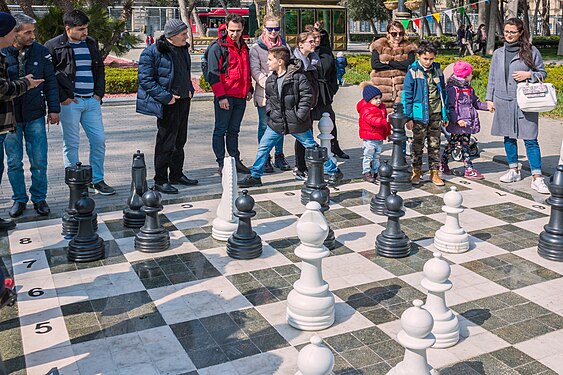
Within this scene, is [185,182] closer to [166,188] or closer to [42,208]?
[166,188]

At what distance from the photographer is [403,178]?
6.93 metres

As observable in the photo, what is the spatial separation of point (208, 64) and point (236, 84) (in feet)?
1.25

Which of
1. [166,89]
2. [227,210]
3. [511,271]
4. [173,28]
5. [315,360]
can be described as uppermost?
[173,28]

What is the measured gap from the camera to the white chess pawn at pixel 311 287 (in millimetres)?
3812

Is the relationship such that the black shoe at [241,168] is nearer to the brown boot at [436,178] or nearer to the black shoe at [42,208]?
the brown boot at [436,178]

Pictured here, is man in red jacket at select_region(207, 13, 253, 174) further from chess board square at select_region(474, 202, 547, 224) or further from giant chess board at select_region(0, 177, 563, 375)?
chess board square at select_region(474, 202, 547, 224)

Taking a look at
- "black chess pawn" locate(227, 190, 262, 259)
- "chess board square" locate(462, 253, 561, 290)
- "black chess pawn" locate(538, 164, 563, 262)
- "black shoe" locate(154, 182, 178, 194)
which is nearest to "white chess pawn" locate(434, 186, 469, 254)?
"chess board square" locate(462, 253, 561, 290)

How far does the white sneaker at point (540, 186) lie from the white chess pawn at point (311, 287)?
3.79m

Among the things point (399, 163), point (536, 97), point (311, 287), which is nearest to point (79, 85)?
point (399, 163)

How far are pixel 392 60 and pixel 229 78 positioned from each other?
195 centimetres

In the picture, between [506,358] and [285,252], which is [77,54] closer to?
[285,252]

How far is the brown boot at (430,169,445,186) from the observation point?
7.11 m

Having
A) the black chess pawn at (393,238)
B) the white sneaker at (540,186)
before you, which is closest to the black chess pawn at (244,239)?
the black chess pawn at (393,238)

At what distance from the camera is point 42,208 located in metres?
6.14
